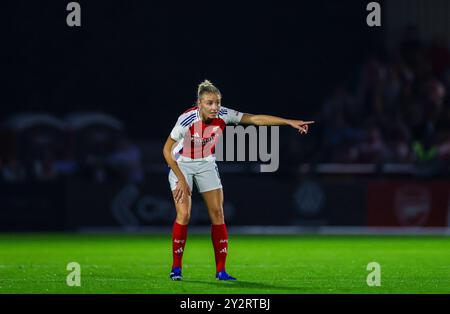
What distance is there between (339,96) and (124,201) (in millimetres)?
5968

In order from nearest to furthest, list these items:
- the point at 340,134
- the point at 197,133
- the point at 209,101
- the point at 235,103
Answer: the point at 209,101 < the point at 197,133 < the point at 340,134 < the point at 235,103

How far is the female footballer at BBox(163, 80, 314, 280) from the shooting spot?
1082 centimetres

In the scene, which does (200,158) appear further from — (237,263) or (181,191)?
(237,263)

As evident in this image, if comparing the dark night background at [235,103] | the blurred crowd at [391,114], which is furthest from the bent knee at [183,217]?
the blurred crowd at [391,114]

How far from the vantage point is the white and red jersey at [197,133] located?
10.8 m

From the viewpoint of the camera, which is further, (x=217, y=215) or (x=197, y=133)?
(x=217, y=215)

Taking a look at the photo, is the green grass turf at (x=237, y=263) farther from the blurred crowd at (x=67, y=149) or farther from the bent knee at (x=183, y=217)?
the blurred crowd at (x=67, y=149)

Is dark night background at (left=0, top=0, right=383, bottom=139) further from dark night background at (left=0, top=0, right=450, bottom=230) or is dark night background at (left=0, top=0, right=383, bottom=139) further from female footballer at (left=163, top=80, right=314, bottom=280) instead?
female footballer at (left=163, top=80, right=314, bottom=280)

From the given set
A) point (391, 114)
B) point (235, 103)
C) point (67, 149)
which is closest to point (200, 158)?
point (67, 149)

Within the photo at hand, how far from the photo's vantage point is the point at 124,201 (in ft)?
67.6

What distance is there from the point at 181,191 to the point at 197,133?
0.62 metres

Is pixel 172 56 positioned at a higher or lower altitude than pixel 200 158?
higher

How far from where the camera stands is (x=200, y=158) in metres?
11.1
